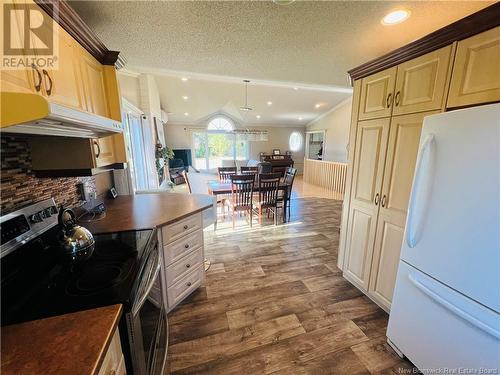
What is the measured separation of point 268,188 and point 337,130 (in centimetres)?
537

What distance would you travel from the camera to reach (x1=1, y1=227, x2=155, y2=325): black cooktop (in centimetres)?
80

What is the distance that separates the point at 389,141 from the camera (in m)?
1.65

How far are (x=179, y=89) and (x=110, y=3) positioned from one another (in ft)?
15.7

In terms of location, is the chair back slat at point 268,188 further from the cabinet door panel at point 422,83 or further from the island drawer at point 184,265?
the cabinet door panel at point 422,83

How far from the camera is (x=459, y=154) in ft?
3.38

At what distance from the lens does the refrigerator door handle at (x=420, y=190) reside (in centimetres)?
116

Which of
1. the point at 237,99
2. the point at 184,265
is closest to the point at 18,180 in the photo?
the point at 184,265

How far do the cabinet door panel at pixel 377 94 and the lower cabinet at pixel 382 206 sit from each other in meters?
0.08

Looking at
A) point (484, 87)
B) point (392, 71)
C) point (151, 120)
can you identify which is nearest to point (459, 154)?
point (484, 87)

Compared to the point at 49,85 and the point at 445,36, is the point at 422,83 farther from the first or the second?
the point at 49,85

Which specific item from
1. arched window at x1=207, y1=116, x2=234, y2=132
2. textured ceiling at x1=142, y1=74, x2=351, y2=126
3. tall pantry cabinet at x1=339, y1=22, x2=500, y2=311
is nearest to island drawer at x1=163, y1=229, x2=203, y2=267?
tall pantry cabinet at x1=339, y1=22, x2=500, y2=311

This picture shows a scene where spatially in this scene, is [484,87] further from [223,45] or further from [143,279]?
[143,279]

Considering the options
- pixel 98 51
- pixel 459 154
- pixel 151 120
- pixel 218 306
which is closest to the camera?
pixel 459 154

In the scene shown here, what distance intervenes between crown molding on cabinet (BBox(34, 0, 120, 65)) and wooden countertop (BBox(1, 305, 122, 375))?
56.5 inches
